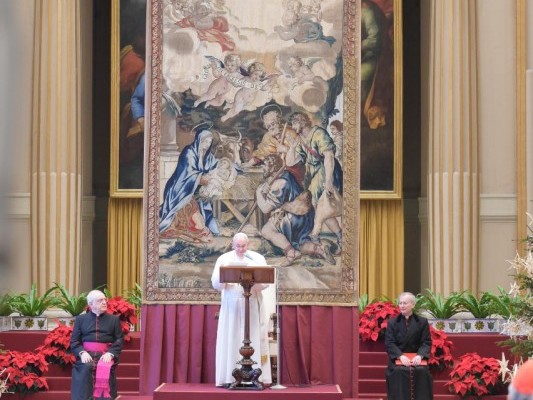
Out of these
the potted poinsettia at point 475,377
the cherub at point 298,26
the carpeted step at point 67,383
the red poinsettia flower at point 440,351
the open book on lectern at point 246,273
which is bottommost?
the carpeted step at point 67,383

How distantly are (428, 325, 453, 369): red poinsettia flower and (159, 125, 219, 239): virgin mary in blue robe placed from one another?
2783 mm

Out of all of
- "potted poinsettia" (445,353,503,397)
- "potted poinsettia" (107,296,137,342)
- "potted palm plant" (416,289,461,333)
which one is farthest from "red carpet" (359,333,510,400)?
"potted poinsettia" (107,296,137,342)

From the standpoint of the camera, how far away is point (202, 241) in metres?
11.4

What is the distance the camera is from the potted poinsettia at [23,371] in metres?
11.2

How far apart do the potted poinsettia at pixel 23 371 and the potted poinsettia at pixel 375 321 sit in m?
3.75

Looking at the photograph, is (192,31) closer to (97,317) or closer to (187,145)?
(187,145)

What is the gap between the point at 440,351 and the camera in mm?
11633

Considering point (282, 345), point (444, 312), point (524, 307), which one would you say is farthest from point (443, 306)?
point (524, 307)

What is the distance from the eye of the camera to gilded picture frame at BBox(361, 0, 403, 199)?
693 inches

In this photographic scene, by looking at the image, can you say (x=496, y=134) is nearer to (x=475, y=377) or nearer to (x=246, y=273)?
(x=475, y=377)

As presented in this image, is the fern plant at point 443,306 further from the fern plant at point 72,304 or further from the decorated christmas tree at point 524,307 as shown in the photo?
the fern plant at point 72,304

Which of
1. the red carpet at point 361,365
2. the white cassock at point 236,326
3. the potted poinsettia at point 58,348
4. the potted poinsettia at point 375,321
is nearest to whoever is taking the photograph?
the white cassock at point 236,326

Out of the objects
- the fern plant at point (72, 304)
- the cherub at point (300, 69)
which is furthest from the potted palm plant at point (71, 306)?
the cherub at point (300, 69)

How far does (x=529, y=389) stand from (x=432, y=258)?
14147 mm
